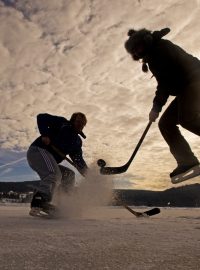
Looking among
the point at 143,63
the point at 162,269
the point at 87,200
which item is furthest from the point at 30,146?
the point at 162,269

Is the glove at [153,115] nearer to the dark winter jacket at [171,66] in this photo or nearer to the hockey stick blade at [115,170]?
the dark winter jacket at [171,66]

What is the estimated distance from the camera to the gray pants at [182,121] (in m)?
3.96

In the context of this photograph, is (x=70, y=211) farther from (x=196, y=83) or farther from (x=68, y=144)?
(x=196, y=83)

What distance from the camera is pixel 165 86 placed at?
4.28 m

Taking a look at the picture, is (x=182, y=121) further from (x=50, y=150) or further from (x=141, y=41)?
(x=50, y=150)

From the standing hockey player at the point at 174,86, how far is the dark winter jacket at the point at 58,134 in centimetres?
194

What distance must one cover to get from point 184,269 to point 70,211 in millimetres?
5009

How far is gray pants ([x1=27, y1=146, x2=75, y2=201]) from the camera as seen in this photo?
5.78 meters

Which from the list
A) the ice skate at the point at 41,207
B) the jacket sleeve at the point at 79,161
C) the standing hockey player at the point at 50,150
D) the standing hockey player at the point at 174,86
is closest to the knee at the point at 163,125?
the standing hockey player at the point at 174,86

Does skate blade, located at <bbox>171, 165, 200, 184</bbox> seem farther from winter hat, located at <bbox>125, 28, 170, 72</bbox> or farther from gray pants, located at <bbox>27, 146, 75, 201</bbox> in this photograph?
gray pants, located at <bbox>27, 146, 75, 201</bbox>

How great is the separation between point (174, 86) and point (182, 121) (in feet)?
1.38

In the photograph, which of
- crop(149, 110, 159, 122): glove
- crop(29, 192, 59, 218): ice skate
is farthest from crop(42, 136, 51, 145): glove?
crop(149, 110, 159, 122): glove

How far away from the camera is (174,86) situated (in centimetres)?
420

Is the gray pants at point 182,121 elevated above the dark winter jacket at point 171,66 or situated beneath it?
situated beneath
